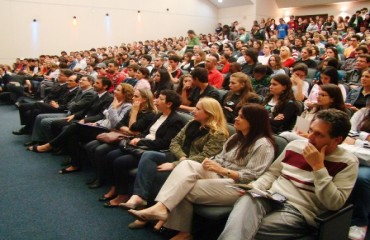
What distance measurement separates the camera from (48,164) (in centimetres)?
377

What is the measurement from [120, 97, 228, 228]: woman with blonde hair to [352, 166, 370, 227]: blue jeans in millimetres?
930

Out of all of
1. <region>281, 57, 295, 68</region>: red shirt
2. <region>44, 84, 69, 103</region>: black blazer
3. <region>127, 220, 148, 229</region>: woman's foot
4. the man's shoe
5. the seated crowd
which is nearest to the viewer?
the seated crowd

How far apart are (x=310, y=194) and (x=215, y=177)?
65 cm

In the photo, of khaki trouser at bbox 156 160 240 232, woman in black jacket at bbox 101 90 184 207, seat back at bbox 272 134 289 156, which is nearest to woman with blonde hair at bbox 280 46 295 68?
woman in black jacket at bbox 101 90 184 207

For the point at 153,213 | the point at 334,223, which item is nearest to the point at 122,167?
the point at 153,213

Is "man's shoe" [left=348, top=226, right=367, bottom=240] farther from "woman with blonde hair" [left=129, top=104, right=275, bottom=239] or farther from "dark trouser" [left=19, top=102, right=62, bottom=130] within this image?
"dark trouser" [left=19, top=102, right=62, bottom=130]

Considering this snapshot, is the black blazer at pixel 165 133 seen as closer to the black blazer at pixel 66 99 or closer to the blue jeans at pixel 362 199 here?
the blue jeans at pixel 362 199

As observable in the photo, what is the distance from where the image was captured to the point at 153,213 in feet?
6.43

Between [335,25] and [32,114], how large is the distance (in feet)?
32.5

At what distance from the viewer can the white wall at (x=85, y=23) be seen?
10.8m

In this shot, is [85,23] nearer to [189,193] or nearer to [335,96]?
[335,96]

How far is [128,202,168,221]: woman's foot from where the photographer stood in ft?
6.40

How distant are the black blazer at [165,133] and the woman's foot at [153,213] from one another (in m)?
0.85

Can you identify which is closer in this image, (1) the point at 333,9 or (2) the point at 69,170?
(2) the point at 69,170
